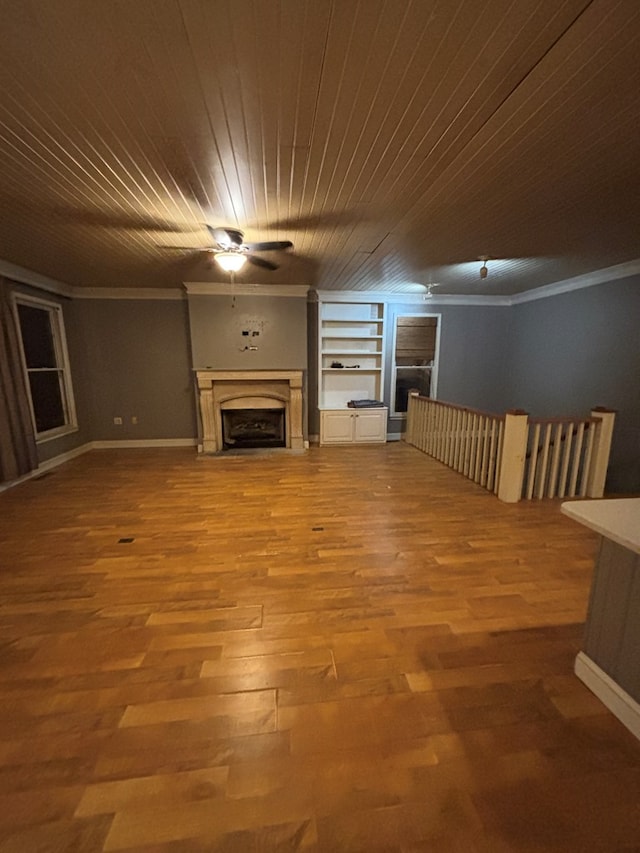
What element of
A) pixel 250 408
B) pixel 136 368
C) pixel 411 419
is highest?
pixel 136 368

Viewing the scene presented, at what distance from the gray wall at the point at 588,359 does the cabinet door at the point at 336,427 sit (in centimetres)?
294

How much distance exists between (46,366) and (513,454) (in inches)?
229

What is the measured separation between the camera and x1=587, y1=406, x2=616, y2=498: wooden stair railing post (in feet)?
11.2

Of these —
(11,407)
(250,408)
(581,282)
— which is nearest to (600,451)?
(581,282)

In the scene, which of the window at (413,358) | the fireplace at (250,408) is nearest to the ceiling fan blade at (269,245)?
the fireplace at (250,408)

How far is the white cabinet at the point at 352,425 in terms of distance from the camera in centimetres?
553

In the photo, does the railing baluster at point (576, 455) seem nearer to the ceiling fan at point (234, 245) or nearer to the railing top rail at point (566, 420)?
the railing top rail at point (566, 420)

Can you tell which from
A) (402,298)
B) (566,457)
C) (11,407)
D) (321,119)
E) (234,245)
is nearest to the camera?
(321,119)

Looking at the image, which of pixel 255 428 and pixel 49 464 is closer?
pixel 49 464

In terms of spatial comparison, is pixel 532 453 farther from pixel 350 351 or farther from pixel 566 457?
pixel 350 351

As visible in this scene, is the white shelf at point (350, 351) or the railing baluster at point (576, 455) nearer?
the railing baluster at point (576, 455)

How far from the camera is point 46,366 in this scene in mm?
4719

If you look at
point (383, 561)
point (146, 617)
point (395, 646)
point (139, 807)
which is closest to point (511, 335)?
point (383, 561)

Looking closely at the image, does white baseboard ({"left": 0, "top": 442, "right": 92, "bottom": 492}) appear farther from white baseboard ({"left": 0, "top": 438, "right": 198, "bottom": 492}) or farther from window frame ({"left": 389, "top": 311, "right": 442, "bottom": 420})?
window frame ({"left": 389, "top": 311, "right": 442, "bottom": 420})
